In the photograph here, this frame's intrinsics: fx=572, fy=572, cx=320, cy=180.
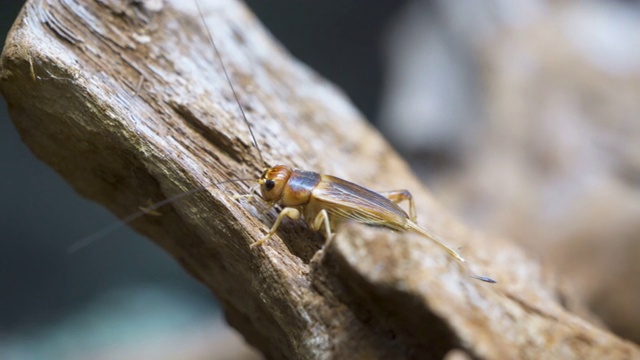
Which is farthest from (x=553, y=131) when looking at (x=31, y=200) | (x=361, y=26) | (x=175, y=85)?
(x=31, y=200)

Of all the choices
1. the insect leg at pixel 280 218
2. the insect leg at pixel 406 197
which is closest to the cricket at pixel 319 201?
the insect leg at pixel 280 218

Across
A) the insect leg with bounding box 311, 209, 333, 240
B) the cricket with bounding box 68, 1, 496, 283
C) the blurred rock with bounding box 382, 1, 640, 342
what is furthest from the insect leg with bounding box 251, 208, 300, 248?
the blurred rock with bounding box 382, 1, 640, 342

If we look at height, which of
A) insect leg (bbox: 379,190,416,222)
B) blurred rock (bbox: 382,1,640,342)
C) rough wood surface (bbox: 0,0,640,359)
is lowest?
rough wood surface (bbox: 0,0,640,359)

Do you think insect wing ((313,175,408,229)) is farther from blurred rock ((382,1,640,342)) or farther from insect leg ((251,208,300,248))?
blurred rock ((382,1,640,342))

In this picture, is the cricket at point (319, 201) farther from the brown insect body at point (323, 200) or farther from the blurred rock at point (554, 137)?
the blurred rock at point (554, 137)

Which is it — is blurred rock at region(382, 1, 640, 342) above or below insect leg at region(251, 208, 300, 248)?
above

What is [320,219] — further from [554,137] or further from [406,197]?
[554,137]

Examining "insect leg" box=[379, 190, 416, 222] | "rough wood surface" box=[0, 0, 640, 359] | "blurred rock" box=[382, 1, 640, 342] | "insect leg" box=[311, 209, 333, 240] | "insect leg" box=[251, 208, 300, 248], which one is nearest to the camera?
"rough wood surface" box=[0, 0, 640, 359]
